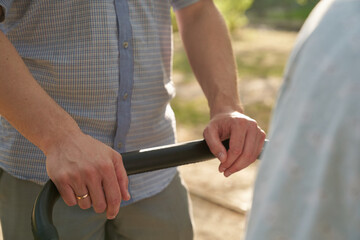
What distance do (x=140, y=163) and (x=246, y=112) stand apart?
402cm

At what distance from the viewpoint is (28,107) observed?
1118 mm

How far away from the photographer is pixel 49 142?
1.10 meters

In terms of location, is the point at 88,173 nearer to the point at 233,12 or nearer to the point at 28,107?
the point at 28,107

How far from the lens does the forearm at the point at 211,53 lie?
1488 millimetres

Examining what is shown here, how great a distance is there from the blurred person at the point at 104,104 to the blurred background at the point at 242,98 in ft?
1.82

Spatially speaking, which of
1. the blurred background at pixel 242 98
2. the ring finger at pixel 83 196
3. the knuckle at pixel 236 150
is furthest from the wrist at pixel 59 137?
the blurred background at pixel 242 98

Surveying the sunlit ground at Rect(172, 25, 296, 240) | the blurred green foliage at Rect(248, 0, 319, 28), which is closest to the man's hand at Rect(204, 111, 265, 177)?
the sunlit ground at Rect(172, 25, 296, 240)

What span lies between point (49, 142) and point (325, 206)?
2.39ft

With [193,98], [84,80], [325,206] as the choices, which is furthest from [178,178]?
[193,98]

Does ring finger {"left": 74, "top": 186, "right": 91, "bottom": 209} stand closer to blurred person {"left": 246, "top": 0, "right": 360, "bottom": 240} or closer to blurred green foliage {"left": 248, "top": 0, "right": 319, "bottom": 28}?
blurred person {"left": 246, "top": 0, "right": 360, "bottom": 240}

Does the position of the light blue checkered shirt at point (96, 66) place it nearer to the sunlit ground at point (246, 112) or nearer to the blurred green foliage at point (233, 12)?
the sunlit ground at point (246, 112)

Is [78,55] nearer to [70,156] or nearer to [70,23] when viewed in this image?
[70,23]

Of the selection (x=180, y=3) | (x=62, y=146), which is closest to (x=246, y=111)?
(x=180, y=3)

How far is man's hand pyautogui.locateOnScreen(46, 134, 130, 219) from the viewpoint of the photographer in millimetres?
1031
